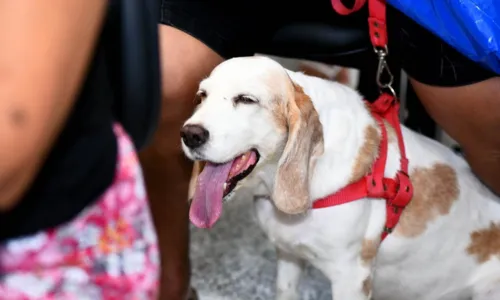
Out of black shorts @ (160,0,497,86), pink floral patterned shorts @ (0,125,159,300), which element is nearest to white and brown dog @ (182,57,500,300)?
black shorts @ (160,0,497,86)

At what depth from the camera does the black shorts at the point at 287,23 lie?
1.25 m

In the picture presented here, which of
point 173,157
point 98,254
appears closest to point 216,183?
point 173,157

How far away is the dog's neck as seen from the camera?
3.99 feet

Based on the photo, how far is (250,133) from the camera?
3.73 feet

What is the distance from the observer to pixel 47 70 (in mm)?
589

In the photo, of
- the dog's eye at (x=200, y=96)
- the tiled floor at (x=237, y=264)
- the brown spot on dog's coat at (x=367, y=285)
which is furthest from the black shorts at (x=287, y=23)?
the tiled floor at (x=237, y=264)

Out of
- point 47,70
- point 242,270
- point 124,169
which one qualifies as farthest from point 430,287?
point 47,70

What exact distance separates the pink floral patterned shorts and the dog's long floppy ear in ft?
1.46

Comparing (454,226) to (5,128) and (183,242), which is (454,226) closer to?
(183,242)

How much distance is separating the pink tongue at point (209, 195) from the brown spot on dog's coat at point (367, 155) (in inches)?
8.2

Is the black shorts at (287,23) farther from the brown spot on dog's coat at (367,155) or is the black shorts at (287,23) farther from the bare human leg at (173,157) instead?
the brown spot on dog's coat at (367,155)

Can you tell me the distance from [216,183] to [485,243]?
1.68 ft

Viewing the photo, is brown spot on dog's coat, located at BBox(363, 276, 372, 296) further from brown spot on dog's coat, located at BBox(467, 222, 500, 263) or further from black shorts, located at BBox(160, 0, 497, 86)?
black shorts, located at BBox(160, 0, 497, 86)

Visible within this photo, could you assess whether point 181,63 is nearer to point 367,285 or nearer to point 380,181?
point 380,181
